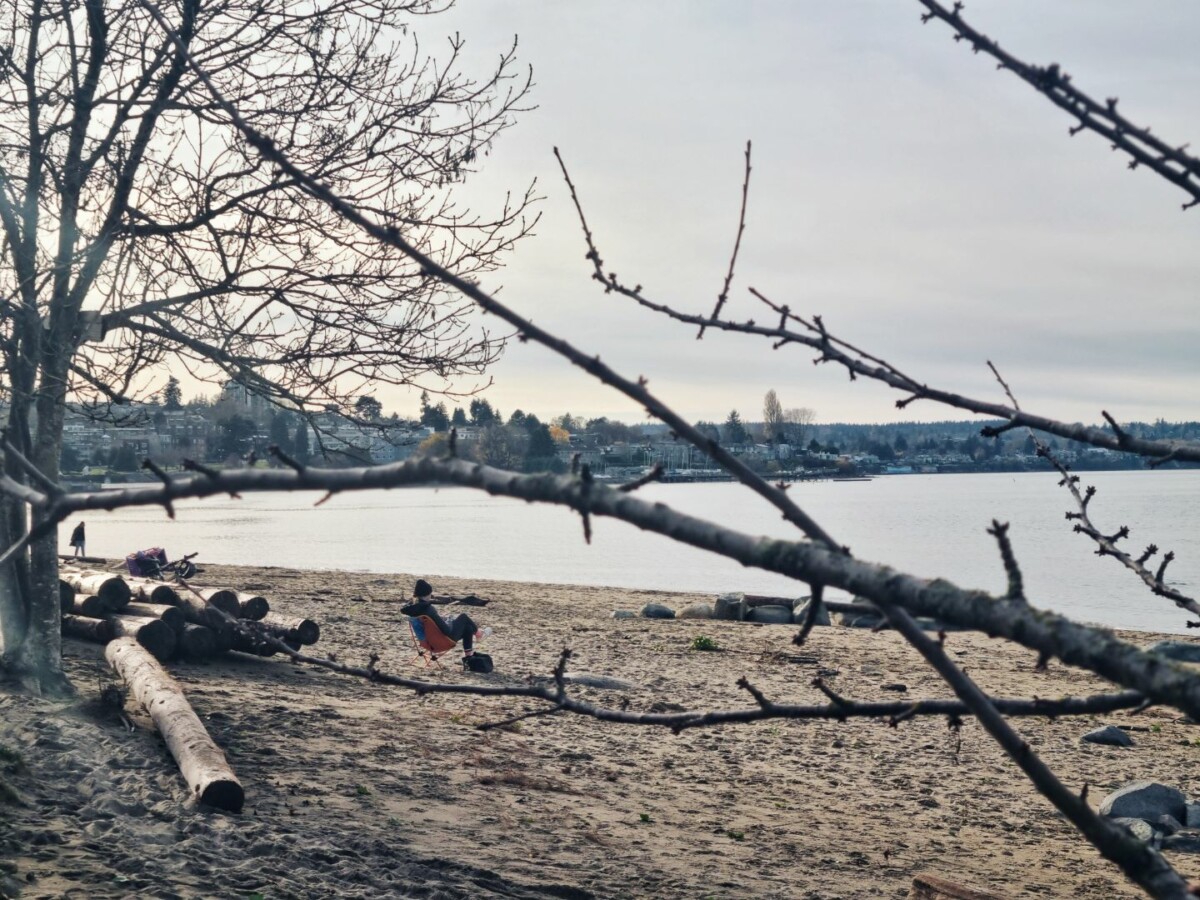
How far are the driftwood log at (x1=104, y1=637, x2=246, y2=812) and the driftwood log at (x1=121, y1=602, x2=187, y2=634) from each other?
171 centimetres

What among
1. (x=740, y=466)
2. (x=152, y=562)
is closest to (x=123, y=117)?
(x=740, y=466)

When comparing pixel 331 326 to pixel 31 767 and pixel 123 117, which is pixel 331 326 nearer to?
pixel 123 117

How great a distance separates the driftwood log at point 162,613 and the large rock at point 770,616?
14.0 meters

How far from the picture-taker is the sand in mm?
6363

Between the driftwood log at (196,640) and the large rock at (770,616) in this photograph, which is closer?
the driftwood log at (196,640)

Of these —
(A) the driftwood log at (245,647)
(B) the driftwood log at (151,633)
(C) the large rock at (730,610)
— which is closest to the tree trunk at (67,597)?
(B) the driftwood log at (151,633)

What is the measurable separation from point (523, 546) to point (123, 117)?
5009cm

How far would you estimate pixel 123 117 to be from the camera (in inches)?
341

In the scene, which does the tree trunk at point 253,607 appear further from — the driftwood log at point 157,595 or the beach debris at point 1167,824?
the beach debris at point 1167,824

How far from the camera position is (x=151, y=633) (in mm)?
11531

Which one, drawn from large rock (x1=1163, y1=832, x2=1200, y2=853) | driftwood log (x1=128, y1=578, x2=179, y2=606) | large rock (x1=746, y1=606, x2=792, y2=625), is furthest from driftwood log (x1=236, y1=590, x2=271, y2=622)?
large rock (x1=746, y1=606, x2=792, y2=625)

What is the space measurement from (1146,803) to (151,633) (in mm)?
9169

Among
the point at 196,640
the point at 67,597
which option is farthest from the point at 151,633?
the point at 67,597

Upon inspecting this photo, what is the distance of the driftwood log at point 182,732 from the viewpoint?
696cm
